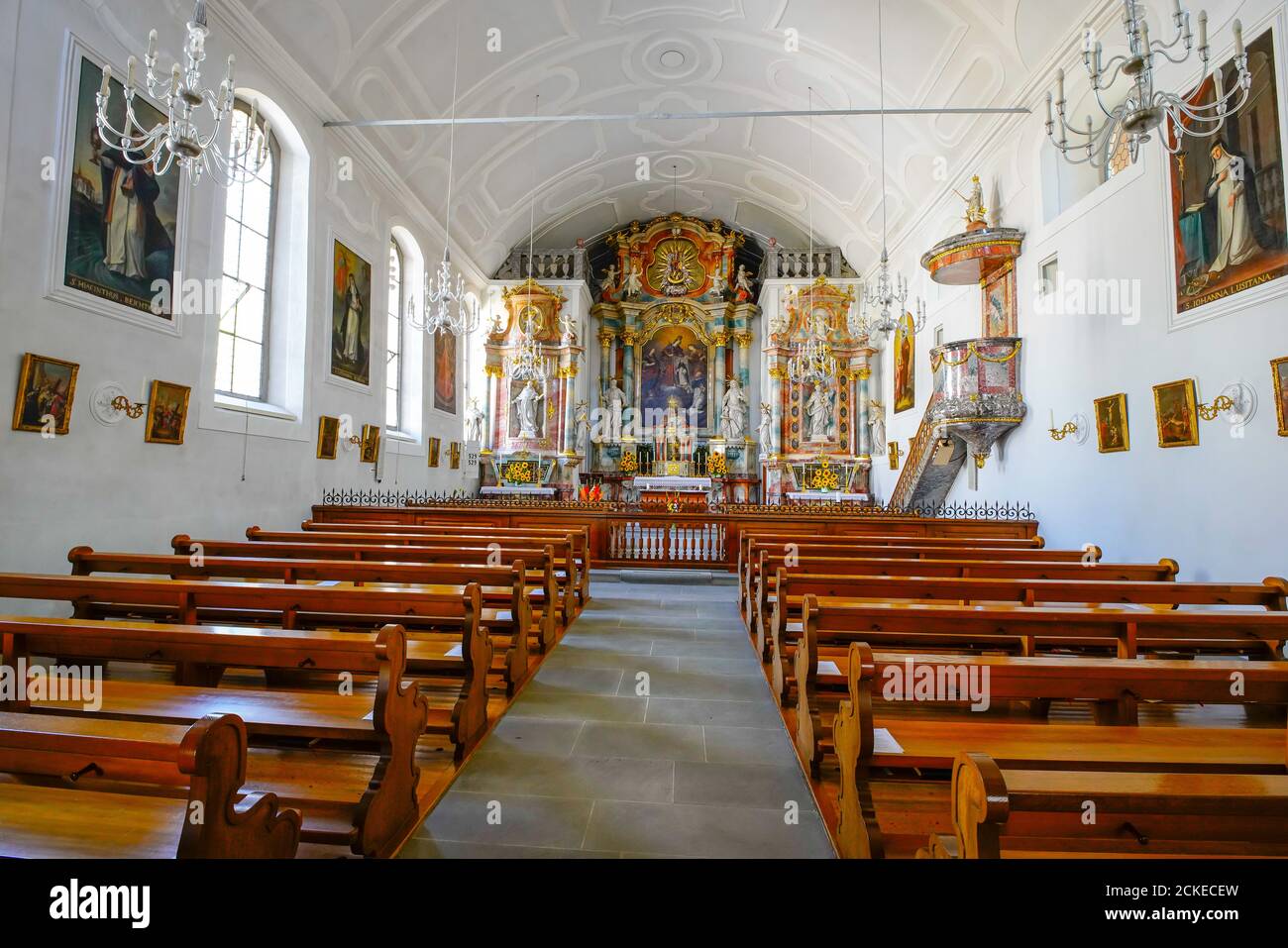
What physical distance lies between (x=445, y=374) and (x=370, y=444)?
12.3ft

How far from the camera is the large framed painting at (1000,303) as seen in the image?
29.3ft

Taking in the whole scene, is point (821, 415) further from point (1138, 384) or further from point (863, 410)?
point (1138, 384)

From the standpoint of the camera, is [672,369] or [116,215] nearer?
[116,215]

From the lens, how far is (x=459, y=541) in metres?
6.07

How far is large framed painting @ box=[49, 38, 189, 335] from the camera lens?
525 centimetres

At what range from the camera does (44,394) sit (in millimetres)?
5016

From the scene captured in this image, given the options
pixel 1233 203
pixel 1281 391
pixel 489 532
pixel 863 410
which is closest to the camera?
pixel 1281 391

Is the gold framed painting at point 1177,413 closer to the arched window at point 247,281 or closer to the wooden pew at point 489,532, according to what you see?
the wooden pew at point 489,532

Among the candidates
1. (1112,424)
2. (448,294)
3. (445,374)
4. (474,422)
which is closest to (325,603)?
(448,294)

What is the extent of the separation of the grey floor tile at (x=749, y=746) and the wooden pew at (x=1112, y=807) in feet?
5.97

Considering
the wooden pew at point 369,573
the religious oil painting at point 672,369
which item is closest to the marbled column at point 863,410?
the religious oil painting at point 672,369
